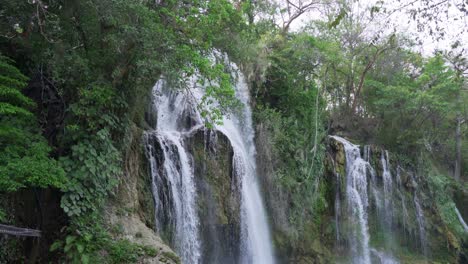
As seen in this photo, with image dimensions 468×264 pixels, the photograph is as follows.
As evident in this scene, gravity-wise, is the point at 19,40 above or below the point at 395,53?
below

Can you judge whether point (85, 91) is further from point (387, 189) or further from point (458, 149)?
point (458, 149)

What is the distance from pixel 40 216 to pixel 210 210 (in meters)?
4.97

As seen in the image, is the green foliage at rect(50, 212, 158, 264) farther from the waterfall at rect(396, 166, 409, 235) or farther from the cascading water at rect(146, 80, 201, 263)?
the waterfall at rect(396, 166, 409, 235)

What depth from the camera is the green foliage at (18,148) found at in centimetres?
529

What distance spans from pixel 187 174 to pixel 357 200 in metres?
8.64

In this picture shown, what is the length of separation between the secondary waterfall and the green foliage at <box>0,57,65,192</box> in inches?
114

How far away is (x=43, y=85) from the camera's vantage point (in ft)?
23.7

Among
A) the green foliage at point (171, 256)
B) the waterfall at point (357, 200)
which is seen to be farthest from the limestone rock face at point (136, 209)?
the waterfall at point (357, 200)

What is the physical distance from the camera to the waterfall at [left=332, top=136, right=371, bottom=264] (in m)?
15.2

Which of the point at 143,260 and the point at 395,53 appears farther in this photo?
the point at 395,53

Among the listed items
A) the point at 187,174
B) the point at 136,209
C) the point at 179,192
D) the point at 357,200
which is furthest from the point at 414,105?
the point at 136,209

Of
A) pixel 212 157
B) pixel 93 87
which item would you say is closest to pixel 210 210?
pixel 212 157

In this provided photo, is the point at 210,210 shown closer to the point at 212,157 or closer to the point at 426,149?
the point at 212,157

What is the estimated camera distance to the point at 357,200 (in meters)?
15.9
